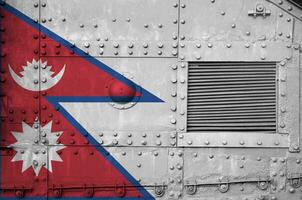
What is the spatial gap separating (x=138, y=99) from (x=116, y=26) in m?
0.58

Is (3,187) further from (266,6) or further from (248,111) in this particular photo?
(266,6)

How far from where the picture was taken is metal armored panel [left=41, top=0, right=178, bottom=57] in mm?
4227

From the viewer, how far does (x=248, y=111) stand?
4.25 m

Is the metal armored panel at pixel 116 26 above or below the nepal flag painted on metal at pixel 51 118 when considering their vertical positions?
above

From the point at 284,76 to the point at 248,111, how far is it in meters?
0.37

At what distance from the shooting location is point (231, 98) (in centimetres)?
425

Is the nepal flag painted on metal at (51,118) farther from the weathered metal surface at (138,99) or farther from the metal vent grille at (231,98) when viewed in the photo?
the metal vent grille at (231,98)

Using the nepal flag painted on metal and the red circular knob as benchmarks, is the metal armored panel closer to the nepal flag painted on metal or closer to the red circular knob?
the nepal flag painted on metal

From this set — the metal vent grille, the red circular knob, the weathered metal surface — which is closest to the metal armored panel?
the weathered metal surface

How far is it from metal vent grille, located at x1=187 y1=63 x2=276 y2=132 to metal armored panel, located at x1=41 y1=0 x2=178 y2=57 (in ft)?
1.10

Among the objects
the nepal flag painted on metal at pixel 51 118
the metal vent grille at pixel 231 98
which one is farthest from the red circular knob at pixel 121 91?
the metal vent grille at pixel 231 98

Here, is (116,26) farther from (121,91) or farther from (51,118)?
(51,118)

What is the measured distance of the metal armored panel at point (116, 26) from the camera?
166 inches

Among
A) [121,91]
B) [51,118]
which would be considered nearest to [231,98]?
[121,91]
